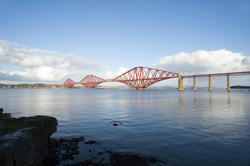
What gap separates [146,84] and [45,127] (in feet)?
379

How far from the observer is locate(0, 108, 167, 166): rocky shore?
4840 millimetres

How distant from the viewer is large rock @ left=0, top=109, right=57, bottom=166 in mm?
4530

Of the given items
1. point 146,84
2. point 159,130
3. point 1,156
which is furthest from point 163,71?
point 1,156

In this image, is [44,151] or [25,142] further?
[44,151]

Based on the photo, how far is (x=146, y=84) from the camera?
121062 mm

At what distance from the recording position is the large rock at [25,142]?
14.9ft

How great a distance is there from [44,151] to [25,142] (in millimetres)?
1926

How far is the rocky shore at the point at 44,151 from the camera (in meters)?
4.84

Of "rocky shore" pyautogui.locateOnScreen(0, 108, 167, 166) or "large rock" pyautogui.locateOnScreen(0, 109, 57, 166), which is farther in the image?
"rocky shore" pyautogui.locateOnScreen(0, 108, 167, 166)

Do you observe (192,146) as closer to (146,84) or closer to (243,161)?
(243,161)

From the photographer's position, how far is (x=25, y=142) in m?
5.30

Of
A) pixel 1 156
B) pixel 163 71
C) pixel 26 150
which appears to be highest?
pixel 163 71

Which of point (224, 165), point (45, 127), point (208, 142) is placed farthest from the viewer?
point (208, 142)

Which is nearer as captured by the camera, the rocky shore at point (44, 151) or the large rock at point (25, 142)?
the large rock at point (25, 142)
